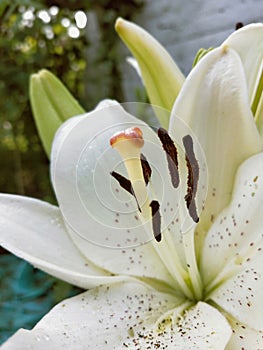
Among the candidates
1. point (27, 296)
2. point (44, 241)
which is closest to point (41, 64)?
point (27, 296)

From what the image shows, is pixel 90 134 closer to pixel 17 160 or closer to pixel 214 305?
pixel 214 305

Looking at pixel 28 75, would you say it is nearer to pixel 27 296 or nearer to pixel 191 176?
pixel 27 296

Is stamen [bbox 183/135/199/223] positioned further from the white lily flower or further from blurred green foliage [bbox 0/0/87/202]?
blurred green foliage [bbox 0/0/87/202]

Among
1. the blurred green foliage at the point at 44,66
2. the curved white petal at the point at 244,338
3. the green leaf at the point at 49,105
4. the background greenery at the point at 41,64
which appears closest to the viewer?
→ the curved white petal at the point at 244,338

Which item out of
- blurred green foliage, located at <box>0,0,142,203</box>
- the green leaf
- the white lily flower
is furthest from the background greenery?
the white lily flower

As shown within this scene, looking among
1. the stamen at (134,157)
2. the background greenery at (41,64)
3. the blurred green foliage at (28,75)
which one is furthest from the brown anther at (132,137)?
the blurred green foliage at (28,75)

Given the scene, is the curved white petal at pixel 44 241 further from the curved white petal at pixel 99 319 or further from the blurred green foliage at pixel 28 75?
the blurred green foliage at pixel 28 75

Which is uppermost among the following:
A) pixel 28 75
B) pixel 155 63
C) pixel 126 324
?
pixel 155 63
